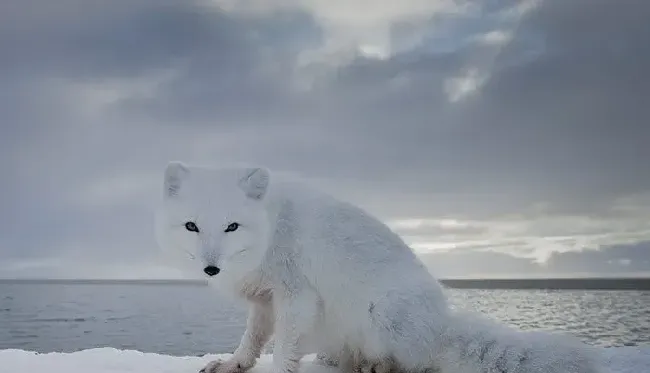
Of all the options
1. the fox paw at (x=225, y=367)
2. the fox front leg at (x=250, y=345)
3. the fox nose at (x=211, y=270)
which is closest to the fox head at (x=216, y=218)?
the fox nose at (x=211, y=270)

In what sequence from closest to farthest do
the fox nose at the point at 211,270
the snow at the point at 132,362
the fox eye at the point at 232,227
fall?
the fox nose at the point at 211,270, the fox eye at the point at 232,227, the snow at the point at 132,362

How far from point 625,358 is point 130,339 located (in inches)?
1023

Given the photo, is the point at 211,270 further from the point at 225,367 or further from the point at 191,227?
the point at 225,367

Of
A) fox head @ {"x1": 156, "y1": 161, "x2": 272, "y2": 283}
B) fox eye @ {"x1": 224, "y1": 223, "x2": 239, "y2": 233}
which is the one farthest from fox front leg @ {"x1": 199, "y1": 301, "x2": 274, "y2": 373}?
fox eye @ {"x1": 224, "y1": 223, "x2": 239, "y2": 233}

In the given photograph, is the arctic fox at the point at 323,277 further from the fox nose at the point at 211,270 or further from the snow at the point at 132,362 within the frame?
the snow at the point at 132,362

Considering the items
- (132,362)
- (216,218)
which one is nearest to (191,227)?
(216,218)

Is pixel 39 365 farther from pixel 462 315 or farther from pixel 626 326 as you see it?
pixel 626 326

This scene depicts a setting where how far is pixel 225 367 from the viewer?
400 cm

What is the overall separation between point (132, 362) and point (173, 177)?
1570mm

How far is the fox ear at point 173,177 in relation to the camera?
352cm

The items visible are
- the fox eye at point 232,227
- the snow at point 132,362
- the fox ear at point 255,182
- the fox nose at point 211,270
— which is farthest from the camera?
the snow at point 132,362

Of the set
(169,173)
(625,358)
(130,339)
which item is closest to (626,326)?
(130,339)

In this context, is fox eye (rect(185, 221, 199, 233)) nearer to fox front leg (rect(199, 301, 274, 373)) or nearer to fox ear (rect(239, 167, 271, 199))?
fox ear (rect(239, 167, 271, 199))

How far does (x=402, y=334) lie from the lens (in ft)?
10.9
